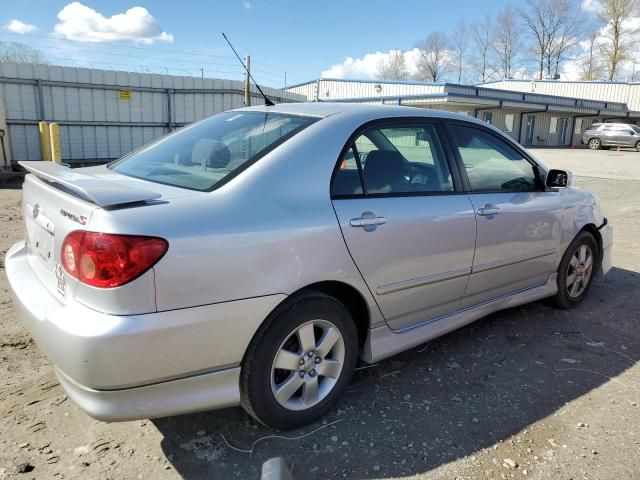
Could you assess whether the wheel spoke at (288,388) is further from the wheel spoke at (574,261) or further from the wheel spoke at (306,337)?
the wheel spoke at (574,261)

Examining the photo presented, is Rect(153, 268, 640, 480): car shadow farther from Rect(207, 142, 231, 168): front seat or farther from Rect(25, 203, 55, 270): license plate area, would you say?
Rect(207, 142, 231, 168): front seat

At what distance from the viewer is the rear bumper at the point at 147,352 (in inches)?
78.5

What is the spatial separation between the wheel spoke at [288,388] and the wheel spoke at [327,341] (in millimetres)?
170

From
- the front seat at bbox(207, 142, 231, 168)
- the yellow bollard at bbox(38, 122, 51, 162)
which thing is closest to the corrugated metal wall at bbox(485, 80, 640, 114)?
the yellow bollard at bbox(38, 122, 51, 162)

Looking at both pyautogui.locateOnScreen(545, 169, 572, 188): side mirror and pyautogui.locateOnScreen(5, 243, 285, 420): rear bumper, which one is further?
pyautogui.locateOnScreen(545, 169, 572, 188): side mirror

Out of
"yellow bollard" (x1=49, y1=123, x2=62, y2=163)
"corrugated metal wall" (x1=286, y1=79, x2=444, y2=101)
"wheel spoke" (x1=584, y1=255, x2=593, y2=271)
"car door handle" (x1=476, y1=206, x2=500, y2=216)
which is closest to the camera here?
"car door handle" (x1=476, y1=206, x2=500, y2=216)

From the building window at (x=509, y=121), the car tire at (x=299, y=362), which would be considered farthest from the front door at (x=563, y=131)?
the car tire at (x=299, y=362)

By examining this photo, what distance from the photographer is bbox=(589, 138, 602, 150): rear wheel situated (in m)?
36.1

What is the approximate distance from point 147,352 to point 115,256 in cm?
40

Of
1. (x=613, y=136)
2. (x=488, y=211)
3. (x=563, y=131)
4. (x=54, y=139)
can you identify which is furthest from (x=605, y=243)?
(x=563, y=131)

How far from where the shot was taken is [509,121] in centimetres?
3506

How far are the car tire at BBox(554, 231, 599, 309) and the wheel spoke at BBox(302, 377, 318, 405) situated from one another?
258cm

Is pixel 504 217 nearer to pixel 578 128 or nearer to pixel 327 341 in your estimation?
pixel 327 341

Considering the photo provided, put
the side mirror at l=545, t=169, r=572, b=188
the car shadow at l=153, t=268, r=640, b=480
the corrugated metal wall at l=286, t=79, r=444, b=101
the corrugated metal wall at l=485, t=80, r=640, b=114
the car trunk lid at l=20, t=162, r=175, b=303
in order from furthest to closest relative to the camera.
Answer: the corrugated metal wall at l=485, t=80, r=640, b=114 < the corrugated metal wall at l=286, t=79, r=444, b=101 < the side mirror at l=545, t=169, r=572, b=188 < the car shadow at l=153, t=268, r=640, b=480 < the car trunk lid at l=20, t=162, r=175, b=303
